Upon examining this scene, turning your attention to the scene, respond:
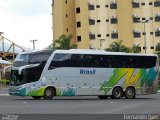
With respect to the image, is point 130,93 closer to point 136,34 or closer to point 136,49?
point 136,49

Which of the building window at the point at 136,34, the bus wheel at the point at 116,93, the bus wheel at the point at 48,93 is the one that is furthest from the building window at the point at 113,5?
the bus wheel at the point at 48,93

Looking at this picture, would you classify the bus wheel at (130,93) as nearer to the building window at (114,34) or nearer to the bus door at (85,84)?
the bus door at (85,84)

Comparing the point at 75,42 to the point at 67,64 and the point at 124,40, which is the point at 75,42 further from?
A: the point at 67,64

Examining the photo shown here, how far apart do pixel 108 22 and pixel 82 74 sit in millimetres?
71927

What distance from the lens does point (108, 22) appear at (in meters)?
109

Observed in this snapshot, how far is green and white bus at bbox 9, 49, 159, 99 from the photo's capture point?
36781 mm

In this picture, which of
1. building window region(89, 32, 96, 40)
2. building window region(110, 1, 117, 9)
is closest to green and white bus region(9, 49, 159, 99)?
building window region(110, 1, 117, 9)

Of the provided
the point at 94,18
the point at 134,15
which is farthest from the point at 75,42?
the point at 134,15

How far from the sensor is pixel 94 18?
110 m

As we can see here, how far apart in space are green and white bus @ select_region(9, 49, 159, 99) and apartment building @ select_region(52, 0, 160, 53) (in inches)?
2475

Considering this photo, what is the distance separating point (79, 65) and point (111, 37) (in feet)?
234

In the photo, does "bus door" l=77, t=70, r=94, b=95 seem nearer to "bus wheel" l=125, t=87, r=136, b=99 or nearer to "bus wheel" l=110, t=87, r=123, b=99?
"bus wheel" l=110, t=87, r=123, b=99

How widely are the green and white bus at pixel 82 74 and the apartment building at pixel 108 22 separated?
2475 inches

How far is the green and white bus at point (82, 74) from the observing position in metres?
36.8
